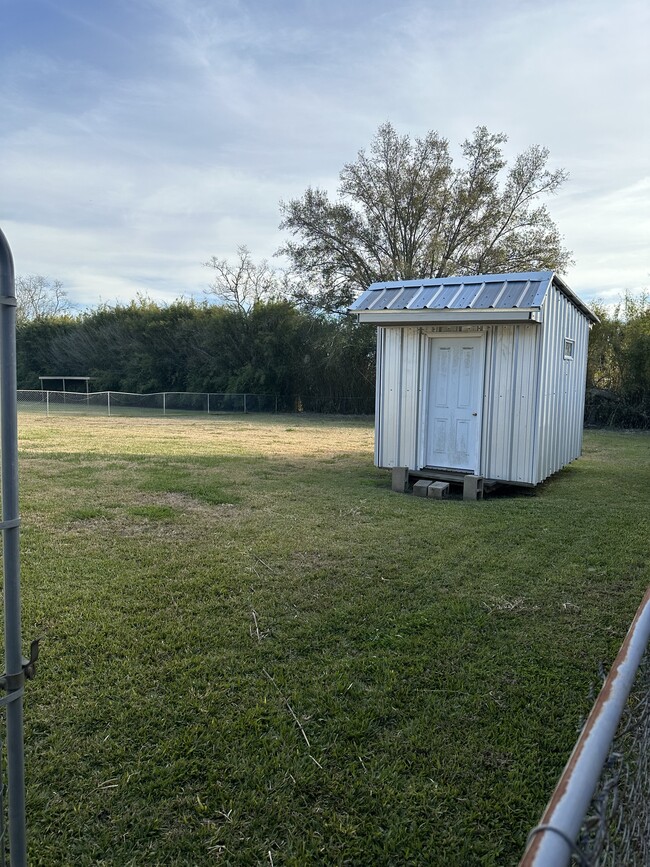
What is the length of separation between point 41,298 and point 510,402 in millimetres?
38408

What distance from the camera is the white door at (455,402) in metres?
7.43

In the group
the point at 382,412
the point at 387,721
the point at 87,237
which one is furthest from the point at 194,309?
the point at 387,721

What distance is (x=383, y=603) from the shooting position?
3629 mm

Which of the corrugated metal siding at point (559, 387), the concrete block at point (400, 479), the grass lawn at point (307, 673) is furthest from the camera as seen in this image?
the concrete block at point (400, 479)

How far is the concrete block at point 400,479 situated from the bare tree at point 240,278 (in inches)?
1051

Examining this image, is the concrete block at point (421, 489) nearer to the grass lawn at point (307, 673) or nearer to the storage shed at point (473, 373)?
the storage shed at point (473, 373)

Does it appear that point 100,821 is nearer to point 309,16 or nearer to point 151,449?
point 151,449

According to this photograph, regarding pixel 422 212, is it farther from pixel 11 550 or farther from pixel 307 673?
pixel 11 550

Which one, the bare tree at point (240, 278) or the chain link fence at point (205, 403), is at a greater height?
the bare tree at point (240, 278)

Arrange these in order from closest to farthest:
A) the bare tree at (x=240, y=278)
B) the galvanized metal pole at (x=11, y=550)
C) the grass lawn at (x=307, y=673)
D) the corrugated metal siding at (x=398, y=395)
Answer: the galvanized metal pole at (x=11, y=550) < the grass lawn at (x=307, y=673) < the corrugated metal siding at (x=398, y=395) < the bare tree at (x=240, y=278)

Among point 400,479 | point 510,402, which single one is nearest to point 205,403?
point 400,479

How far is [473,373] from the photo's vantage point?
7.45m

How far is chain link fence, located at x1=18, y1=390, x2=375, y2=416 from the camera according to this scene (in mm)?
24359

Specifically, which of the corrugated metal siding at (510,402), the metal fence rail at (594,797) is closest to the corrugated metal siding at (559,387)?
the corrugated metal siding at (510,402)
